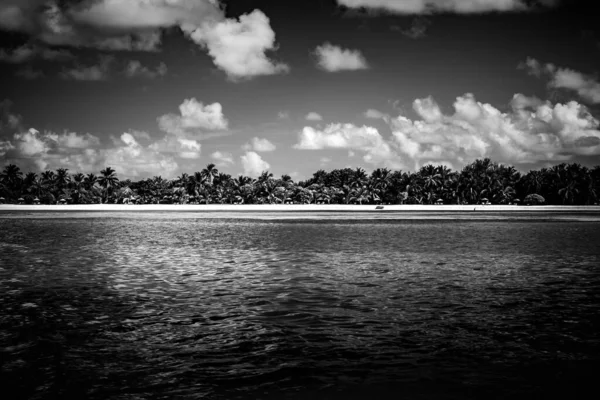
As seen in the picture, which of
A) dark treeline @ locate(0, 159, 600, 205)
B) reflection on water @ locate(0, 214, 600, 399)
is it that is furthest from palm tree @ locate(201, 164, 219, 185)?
reflection on water @ locate(0, 214, 600, 399)

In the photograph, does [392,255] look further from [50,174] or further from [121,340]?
[50,174]

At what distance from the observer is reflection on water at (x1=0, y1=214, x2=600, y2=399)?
8.93 m

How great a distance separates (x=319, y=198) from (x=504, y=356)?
156788 mm

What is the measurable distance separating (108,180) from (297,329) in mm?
173263

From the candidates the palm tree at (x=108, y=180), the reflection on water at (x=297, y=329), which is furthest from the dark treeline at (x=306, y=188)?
the reflection on water at (x=297, y=329)

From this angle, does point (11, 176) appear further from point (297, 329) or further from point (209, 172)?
point (297, 329)

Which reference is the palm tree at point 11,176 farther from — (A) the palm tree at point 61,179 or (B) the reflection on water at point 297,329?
(B) the reflection on water at point 297,329

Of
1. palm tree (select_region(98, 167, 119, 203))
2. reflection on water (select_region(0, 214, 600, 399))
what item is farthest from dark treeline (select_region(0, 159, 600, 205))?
reflection on water (select_region(0, 214, 600, 399))

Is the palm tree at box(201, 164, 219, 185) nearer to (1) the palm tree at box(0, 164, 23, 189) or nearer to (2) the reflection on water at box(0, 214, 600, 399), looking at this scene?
(1) the palm tree at box(0, 164, 23, 189)

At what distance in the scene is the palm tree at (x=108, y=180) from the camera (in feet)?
565

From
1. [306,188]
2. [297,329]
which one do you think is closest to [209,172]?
[306,188]

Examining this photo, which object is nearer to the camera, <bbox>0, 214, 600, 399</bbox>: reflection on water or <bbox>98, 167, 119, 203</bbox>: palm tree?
<bbox>0, 214, 600, 399</bbox>: reflection on water

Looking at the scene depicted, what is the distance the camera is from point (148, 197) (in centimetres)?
17288

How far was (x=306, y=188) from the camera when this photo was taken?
166875mm
